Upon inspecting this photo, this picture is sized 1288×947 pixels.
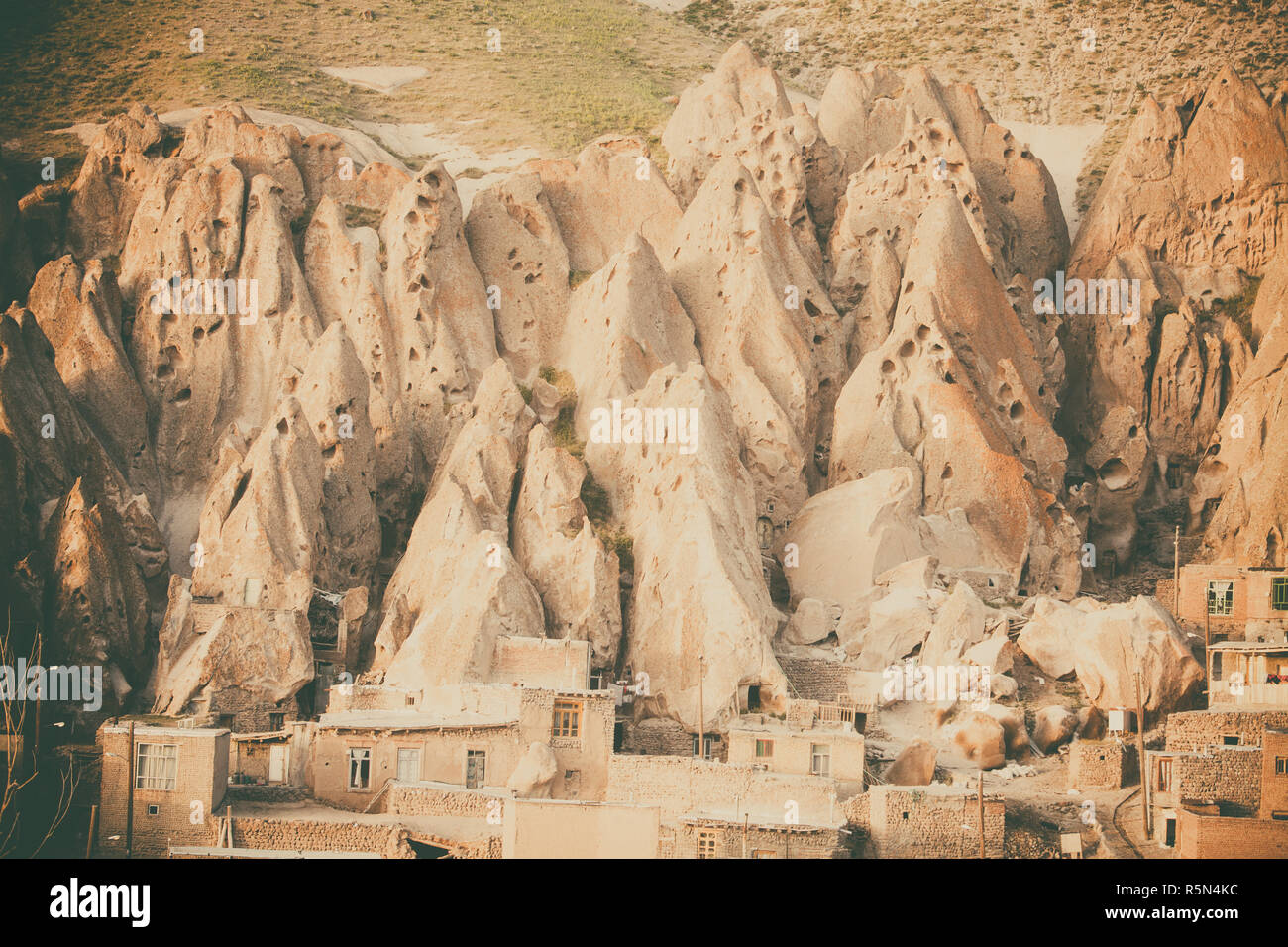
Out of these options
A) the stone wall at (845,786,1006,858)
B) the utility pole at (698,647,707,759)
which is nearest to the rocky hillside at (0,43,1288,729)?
the utility pole at (698,647,707,759)

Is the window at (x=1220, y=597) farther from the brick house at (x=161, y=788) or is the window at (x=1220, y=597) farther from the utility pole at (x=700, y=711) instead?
the brick house at (x=161, y=788)

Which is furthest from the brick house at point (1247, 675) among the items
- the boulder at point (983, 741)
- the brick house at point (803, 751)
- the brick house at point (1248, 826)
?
the brick house at point (803, 751)

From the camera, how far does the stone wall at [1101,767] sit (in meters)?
42.3

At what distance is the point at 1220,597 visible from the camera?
158ft

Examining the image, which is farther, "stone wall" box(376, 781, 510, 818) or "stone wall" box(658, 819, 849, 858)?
"stone wall" box(376, 781, 510, 818)

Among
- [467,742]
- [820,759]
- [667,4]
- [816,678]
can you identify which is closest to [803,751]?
[820,759]

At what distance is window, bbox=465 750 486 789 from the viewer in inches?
1640

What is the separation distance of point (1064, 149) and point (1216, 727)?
2368 centimetres

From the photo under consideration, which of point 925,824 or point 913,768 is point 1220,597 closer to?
point 913,768

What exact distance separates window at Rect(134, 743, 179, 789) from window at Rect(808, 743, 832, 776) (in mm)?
10734

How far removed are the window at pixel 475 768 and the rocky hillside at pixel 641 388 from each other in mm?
→ 2508

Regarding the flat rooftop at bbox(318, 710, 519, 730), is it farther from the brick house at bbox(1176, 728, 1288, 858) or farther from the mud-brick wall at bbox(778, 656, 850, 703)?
the brick house at bbox(1176, 728, 1288, 858)

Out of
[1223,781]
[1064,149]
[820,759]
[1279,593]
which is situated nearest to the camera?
[1223,781]

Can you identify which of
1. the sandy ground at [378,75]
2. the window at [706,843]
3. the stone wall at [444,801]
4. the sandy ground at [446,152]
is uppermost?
the sandy ground at [378,75]
